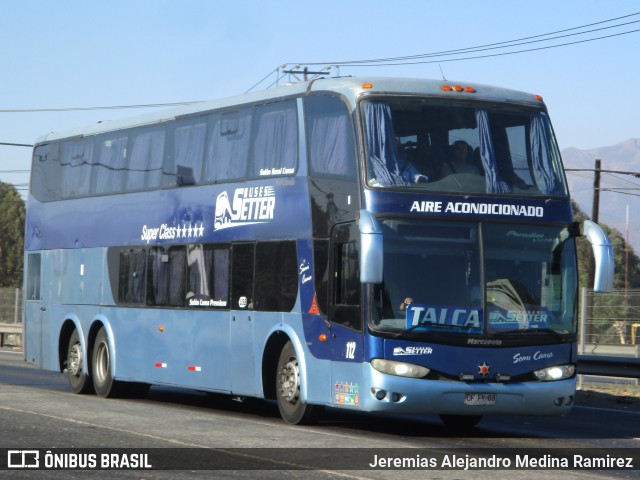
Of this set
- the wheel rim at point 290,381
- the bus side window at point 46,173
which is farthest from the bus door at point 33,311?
the wheel rim at point 290,381

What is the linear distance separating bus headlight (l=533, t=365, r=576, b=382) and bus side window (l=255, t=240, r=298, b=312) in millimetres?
3040

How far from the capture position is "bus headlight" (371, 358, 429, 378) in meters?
14.6

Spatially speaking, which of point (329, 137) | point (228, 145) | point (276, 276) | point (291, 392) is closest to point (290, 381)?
point (291, 392)

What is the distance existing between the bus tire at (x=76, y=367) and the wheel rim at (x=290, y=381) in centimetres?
636

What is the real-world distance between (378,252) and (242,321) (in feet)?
12.7

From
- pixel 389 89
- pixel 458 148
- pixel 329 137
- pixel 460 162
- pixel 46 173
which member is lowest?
pixel 460 162

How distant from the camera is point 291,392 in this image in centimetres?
1634

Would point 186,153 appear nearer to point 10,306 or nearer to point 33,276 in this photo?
point 33,276

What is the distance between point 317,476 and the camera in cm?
1117

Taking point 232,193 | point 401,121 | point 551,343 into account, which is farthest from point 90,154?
point 551,343

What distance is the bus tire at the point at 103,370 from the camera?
70.0 ft

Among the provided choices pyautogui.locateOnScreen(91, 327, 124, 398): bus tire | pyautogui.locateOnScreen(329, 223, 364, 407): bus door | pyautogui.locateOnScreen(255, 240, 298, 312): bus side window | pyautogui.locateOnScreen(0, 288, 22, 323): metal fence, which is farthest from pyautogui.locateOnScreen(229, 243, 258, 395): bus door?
pyautogui.locateOnScreen(0, 288, 22, 323): metal fence

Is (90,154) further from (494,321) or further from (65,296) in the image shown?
(494,321)

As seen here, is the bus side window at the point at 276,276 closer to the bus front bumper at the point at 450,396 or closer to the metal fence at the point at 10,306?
the bus front bumper at the point at 450,396
